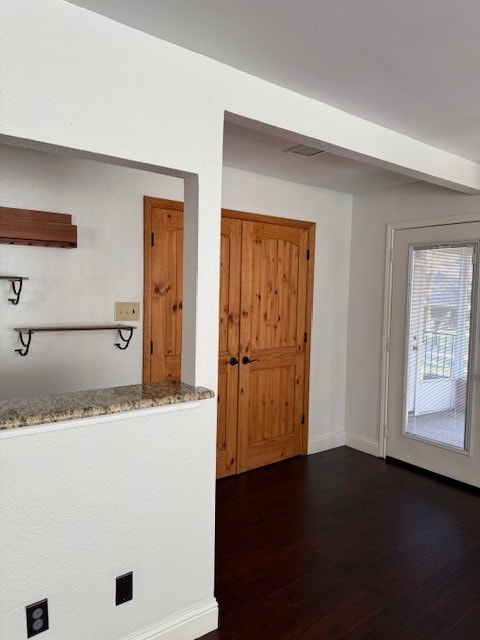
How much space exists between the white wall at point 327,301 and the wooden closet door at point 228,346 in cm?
56

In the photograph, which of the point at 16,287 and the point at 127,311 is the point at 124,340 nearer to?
the point at 127,311

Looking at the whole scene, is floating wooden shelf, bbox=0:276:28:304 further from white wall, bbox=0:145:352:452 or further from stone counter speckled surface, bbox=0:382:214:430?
stone counter speckled surface, bbox=0:382:214:430

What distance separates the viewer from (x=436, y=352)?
3707mm

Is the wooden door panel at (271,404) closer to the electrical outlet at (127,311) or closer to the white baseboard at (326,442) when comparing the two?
the white baseboard at (326,442)

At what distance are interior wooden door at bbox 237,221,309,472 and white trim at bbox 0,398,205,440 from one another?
6.04ft

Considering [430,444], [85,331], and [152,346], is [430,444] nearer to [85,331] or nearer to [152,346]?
[152,346]

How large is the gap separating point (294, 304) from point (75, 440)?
2648 mm

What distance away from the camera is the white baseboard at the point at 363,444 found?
165 inches

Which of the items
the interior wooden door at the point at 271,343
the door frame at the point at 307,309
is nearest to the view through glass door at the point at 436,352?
the door frame at the point at 307,309

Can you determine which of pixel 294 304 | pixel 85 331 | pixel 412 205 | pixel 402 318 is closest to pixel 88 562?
pixel 85 331

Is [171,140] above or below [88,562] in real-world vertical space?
above

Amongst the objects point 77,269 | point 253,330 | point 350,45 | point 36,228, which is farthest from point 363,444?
point 350,45

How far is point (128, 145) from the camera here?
5.47 feet

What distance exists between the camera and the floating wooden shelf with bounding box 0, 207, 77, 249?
2262 millimetres
